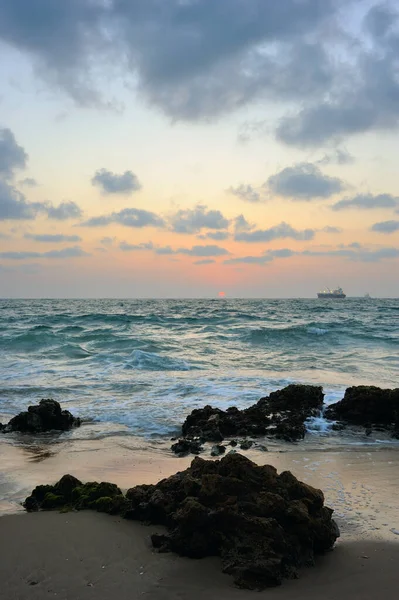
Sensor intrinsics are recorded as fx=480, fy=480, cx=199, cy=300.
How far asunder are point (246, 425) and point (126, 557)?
5.43 m

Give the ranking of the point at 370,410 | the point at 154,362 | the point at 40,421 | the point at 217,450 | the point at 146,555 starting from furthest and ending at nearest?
1. the point at 154,362
2. the point at 370,410
3. the point at 40,421
4. the point at 217,450
5. the point at 146,555

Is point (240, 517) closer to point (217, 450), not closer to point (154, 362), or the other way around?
point (217, 450)

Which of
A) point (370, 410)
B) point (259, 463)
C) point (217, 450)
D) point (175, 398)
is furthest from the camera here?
point (175, 398)

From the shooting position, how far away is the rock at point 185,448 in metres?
8.12

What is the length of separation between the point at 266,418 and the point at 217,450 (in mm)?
1994

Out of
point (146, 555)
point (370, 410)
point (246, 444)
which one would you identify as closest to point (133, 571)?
point (146, 555)

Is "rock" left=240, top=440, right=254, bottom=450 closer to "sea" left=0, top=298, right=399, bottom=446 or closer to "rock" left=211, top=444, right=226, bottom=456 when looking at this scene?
"rock" left=211, top=444, right=226, bottom=456

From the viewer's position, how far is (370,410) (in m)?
10.2

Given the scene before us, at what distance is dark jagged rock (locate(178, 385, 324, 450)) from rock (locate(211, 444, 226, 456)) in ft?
2.05

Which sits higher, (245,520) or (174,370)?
(245,520)

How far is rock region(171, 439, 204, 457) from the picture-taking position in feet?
26.6

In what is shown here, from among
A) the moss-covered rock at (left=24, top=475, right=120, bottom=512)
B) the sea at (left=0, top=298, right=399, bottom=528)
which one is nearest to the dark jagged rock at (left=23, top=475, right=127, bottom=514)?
the moss-covered rock at (left=24, top=475, right=120, bottom=512)

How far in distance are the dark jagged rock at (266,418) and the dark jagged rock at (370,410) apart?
60 centimetres

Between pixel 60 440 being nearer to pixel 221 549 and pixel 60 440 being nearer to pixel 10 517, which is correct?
pixel 10 517
